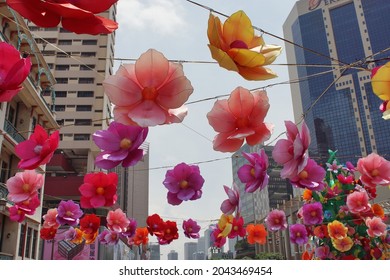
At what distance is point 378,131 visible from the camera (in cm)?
8500

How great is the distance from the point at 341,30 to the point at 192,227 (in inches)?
4148

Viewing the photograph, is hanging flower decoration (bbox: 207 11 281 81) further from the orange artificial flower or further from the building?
the building

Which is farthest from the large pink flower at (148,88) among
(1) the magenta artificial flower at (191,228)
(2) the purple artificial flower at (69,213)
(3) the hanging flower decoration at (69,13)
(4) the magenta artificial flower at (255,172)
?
(1) the magenta artificial flower at (191,228)

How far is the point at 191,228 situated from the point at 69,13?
4.79 m

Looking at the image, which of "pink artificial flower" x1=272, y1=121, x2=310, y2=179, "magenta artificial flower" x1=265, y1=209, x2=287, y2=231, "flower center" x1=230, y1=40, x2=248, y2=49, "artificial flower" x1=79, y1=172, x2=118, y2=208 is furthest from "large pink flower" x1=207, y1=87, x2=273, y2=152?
"magenta artificial flower" x1=265, y1=209, x2=287, y2=231

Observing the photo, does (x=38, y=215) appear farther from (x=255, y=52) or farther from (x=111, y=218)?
(x=255, y=52)

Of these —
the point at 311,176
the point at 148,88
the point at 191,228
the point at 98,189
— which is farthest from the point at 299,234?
the point at 148,88

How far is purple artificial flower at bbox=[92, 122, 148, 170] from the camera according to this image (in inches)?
65.3

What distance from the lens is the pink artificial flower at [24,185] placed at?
266 cm

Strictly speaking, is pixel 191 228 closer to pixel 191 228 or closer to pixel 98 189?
pixel 191 228

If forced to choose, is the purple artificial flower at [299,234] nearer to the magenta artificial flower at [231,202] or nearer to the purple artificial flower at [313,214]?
the purple artificial flower at [313,214]

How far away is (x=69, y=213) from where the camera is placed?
185 inches

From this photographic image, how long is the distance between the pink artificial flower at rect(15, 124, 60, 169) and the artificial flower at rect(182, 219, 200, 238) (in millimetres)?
3955
